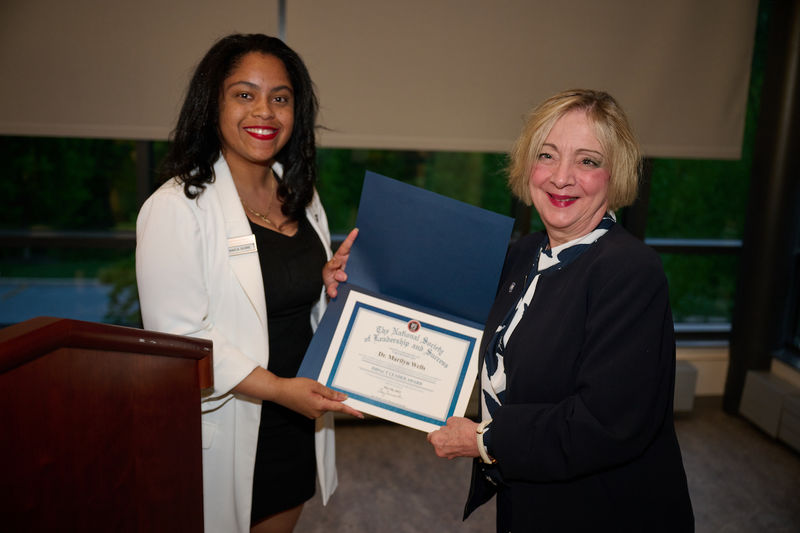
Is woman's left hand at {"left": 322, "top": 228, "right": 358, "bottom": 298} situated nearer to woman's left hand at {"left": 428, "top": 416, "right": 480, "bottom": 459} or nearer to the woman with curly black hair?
the woman with curly black hair

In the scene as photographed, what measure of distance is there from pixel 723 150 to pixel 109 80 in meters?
A: 3.57

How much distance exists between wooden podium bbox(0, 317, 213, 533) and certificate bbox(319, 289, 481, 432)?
0.76 metres

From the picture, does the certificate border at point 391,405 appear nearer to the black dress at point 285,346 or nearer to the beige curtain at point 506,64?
the black dress at point 285,346

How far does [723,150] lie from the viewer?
3.72m

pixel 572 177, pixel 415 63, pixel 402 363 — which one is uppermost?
pixel 415 63

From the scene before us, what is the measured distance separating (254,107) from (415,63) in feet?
6.29

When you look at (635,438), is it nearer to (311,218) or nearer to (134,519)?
(134,519)

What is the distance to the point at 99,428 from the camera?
678mm

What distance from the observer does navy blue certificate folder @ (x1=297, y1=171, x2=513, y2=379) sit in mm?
1536

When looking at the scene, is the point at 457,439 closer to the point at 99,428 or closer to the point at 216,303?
the point at 216,303

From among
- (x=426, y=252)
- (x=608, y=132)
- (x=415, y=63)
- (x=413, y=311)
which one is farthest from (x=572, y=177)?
(x=415, y=63)

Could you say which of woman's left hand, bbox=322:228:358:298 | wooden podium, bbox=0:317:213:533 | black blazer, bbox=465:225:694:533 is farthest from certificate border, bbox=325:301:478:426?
wooden podium, bbox=0:317:213:533

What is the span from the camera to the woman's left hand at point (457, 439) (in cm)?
138

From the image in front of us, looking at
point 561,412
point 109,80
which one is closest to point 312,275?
point 561,412
